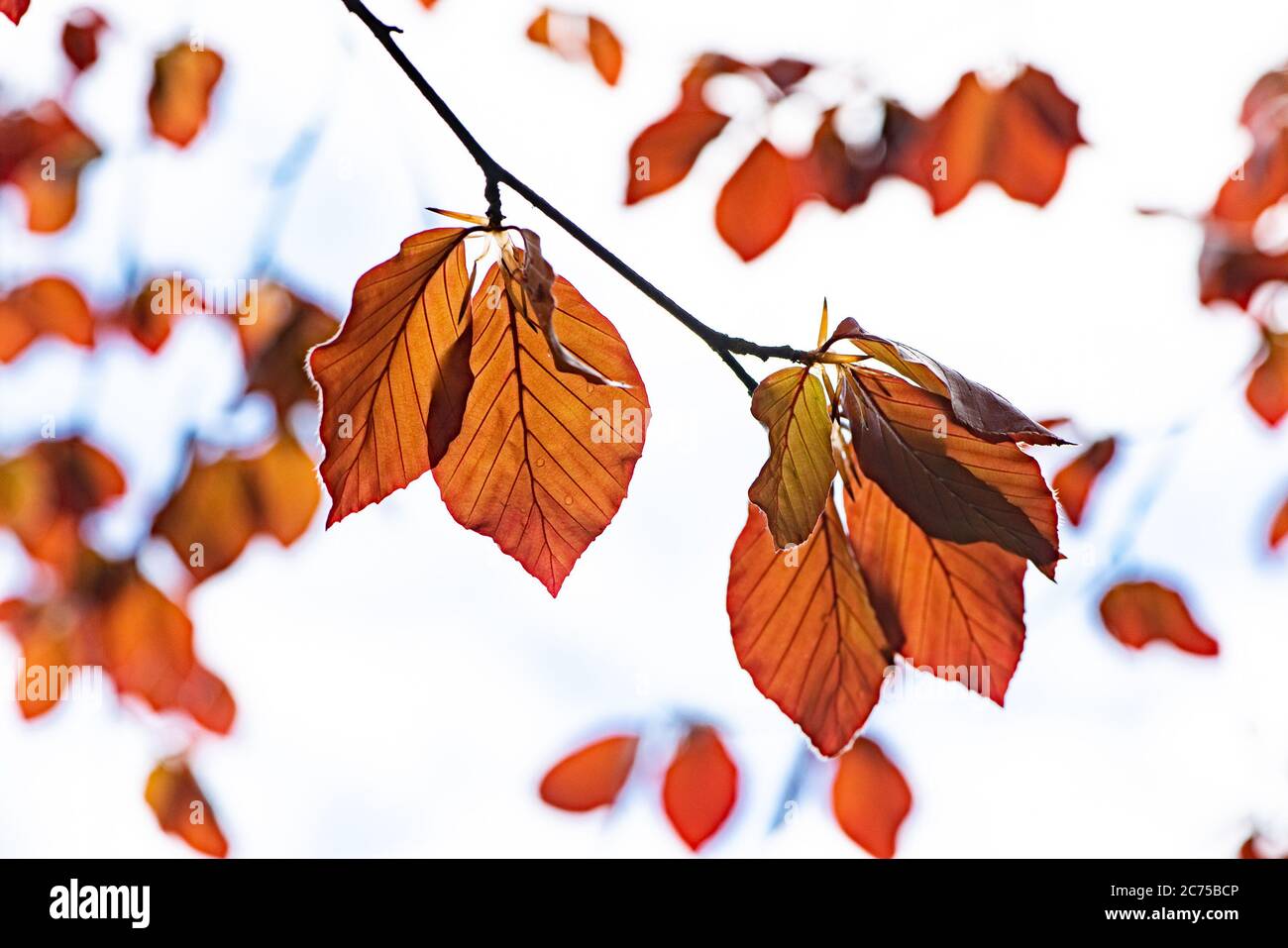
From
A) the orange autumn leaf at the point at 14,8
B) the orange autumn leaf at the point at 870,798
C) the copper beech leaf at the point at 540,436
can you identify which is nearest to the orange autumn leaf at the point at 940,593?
the copper beech leaf at the point at 540,436

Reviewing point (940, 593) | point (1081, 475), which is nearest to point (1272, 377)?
point (1081, 475)

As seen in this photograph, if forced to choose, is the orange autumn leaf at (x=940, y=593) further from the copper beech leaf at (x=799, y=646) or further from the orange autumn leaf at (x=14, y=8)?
the orange autumn leaf at (x=14, y=8)

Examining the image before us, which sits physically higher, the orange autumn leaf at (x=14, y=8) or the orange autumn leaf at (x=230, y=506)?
the orange autumn leaf at (x=14, y=8)

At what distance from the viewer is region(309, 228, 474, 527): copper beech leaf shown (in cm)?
37

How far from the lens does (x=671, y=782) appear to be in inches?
50.6

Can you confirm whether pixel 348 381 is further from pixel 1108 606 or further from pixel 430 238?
pixel 1108 606

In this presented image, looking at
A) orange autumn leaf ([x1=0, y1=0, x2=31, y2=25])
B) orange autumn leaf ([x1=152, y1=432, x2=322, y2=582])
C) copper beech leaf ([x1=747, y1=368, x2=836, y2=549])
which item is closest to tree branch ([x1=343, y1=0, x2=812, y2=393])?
copper beech leaf ([x1=747, y1=368, x2=836, y2=549])

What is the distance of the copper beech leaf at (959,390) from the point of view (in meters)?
0.33

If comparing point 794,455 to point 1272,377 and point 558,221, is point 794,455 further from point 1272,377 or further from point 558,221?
point 1272,377

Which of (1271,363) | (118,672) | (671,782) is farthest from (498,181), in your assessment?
(1271,363)

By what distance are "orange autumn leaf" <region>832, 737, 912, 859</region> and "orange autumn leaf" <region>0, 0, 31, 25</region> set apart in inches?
46.9

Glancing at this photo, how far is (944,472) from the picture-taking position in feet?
1.20

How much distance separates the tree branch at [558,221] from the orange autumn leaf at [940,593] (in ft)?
0.34

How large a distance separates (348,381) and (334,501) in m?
0.05
